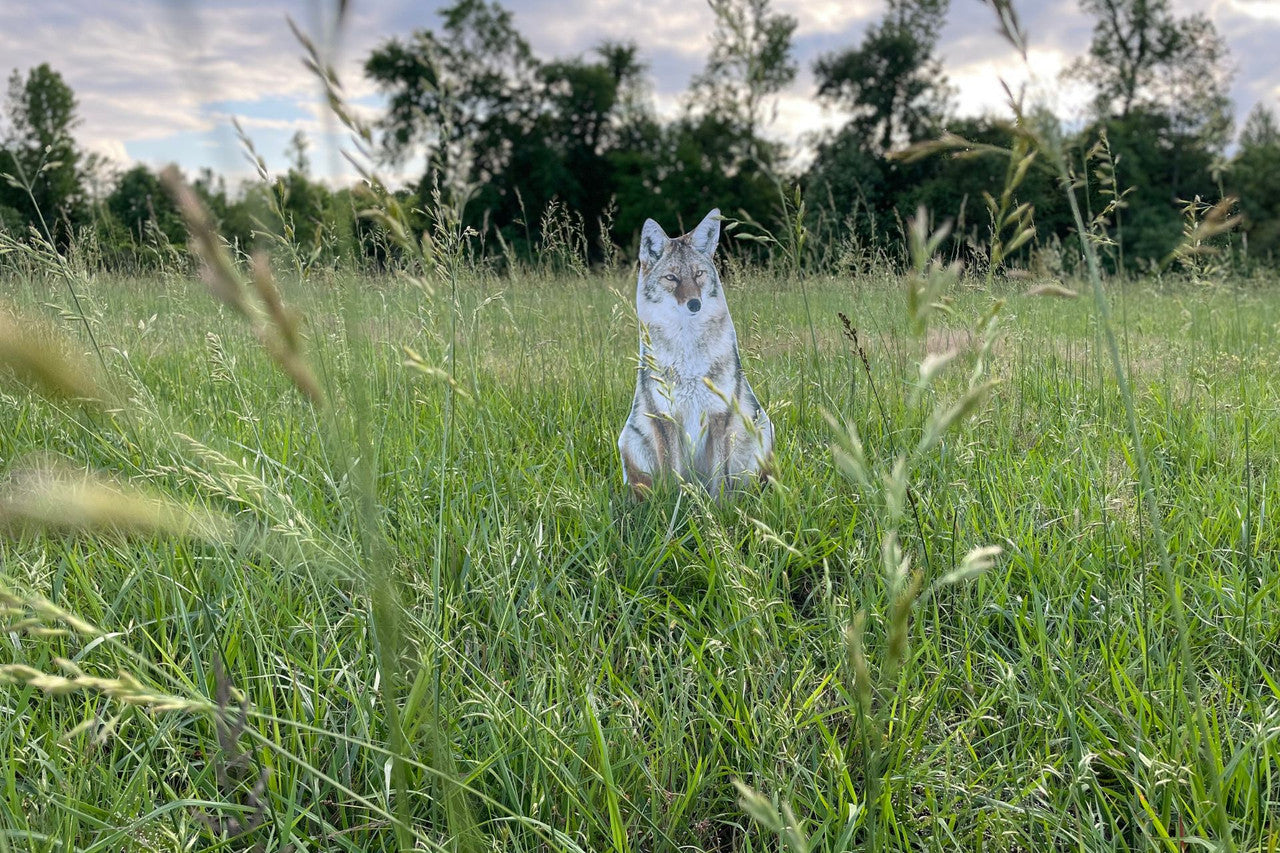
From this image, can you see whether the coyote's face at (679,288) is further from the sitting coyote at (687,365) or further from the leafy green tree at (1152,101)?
the leafy green tree at (1152,101)

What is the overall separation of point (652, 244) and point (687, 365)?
0.46 m

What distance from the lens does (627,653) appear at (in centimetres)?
187

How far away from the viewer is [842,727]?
179 centimetres

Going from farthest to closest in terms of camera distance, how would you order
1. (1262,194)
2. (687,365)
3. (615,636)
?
(1262,194) < (687,365) < (615,636)

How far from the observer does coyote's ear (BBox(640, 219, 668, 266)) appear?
2.81 m

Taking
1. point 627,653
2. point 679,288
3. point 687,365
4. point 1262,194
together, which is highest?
point 1262,194

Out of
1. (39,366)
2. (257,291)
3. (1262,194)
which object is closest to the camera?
(257,291)

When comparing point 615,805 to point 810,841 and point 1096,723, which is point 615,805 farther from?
point 1096,723

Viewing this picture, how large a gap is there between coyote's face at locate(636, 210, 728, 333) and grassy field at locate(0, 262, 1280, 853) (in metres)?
0.59

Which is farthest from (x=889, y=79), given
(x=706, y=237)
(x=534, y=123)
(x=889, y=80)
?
(x=706, y=237)

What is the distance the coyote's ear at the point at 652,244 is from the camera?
2.81 m

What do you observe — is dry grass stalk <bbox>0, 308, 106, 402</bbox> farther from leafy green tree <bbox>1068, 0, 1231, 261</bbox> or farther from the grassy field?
leafy green tree <bbox>1068, 0, 1231, 261</bbox>

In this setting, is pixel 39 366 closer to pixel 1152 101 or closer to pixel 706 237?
pixel 706 237

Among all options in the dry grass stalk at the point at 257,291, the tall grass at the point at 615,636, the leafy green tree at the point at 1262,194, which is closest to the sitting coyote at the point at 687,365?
the tall grass at the point at 615,636
